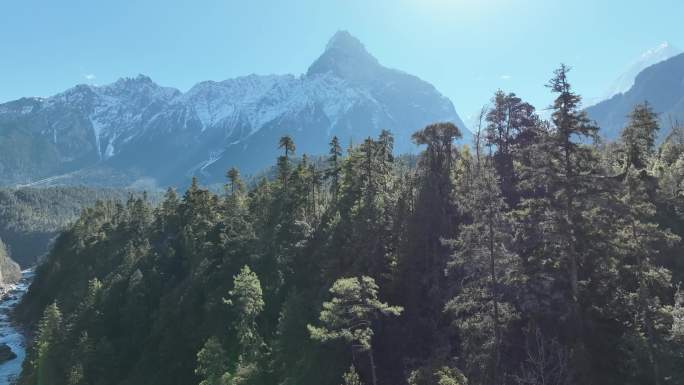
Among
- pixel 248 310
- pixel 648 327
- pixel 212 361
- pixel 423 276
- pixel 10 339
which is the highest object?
pixel 423 276

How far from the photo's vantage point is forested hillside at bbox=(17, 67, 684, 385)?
3023cm

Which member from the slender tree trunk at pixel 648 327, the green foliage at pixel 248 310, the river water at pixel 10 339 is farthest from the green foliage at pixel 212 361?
→ the river water at pixel 10 339

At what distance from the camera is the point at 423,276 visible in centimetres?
4753

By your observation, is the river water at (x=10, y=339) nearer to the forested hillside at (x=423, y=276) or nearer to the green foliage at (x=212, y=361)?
the forested hillside at (x=423, y=276)

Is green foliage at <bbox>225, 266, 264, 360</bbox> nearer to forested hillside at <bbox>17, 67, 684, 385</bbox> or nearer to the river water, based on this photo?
forested hillside at <bbox>17, 67, 684, 385</bbox>

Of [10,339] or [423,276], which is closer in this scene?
[423,276]

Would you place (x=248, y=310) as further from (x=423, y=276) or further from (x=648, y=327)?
(x=648, y=327)

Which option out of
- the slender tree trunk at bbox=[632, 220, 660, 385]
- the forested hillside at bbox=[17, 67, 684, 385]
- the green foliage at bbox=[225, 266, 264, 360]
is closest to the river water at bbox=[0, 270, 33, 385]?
the forested hillside at bbox=[17, 67, 684, 385]


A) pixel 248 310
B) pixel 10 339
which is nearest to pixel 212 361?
pixel 248 310

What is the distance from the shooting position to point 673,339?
1049 inches

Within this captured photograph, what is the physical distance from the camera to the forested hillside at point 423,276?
99.2 ft

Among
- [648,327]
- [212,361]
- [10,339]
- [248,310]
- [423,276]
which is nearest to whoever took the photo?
[648,327]

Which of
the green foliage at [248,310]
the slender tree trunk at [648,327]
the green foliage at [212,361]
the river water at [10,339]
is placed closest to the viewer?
the slender tree trunk at [648,327]

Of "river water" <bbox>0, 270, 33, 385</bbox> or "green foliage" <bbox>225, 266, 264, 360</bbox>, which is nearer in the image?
"green foliage" <bbox>225, 266, 264, 360</bbox>
